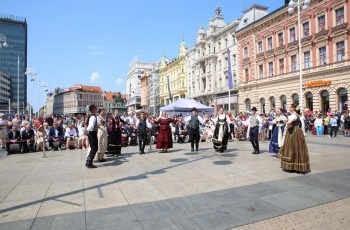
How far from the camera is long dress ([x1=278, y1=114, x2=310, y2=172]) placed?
656cm

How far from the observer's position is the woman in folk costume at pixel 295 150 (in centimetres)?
656

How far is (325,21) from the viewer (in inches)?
1105

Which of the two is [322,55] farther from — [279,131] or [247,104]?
[279,131]

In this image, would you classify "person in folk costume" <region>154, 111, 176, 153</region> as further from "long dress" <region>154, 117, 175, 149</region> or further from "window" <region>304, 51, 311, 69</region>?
"window" <region>304, 51, 311, 69</region>

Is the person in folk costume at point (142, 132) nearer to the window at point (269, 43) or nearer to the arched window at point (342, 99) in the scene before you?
the arched window at point (342, 99)

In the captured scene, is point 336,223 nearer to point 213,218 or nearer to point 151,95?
point 213,218

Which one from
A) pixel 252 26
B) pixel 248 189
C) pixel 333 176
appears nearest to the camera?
pixel 248 189

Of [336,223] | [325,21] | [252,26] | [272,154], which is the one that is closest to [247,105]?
[252,26]

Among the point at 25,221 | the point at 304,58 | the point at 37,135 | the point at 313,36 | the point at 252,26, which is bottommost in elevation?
the point at 25,221

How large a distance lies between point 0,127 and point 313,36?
31.7 m

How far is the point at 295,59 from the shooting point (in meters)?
32.1

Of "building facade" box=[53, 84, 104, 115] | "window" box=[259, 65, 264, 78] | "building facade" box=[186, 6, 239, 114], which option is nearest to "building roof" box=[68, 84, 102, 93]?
"building facade" box=[53, 84, 104, 115]

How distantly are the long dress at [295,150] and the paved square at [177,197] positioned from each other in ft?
0.92

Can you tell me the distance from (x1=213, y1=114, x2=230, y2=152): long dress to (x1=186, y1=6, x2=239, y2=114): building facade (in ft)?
112
